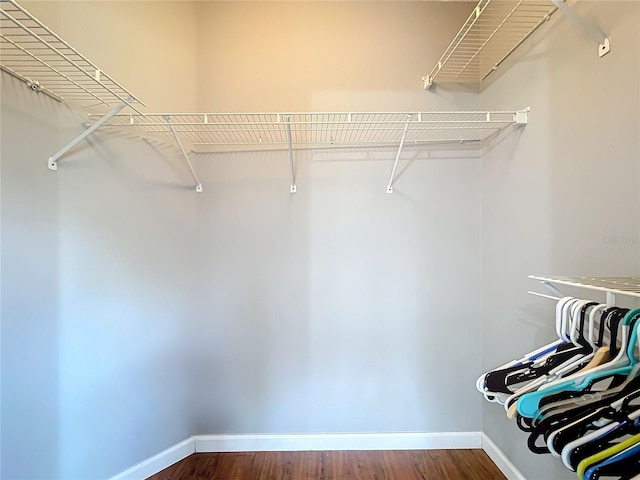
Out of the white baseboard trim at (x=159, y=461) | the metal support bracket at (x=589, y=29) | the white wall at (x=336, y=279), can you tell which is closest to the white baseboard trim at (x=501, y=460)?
the white wall at (x=336, y=279)

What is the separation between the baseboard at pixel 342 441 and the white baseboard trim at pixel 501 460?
52 millimetres

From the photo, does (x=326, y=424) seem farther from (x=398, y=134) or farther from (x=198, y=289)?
(x=398, y=134)

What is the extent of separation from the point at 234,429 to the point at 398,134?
1993 mm

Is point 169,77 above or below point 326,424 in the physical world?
above

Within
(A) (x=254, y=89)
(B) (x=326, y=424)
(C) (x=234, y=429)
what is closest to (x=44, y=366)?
(C) (x=234, y=429)

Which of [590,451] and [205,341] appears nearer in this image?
[590,451]

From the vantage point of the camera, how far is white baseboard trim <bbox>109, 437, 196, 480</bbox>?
1645 mm

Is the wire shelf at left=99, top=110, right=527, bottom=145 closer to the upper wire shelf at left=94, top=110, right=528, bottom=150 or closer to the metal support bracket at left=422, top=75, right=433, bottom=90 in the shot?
the upper wire shelf at left=94, top=110, right=528, bottom=150

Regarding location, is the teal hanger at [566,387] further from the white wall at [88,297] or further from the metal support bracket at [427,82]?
the white wall at [88,297]

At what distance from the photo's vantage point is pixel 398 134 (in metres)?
1.93

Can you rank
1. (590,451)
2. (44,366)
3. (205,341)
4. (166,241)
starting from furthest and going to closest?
(205,341), (166,241), (44,366), (590,451)

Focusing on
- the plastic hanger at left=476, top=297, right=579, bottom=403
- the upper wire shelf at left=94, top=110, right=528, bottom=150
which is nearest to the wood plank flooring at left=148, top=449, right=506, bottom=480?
the plastic hanger at left=476, top=297, right=579, bottom=403

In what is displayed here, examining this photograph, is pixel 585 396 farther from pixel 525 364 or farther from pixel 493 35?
pixel 493 35

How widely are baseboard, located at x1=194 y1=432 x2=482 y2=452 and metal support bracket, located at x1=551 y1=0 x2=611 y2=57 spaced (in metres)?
1.98
